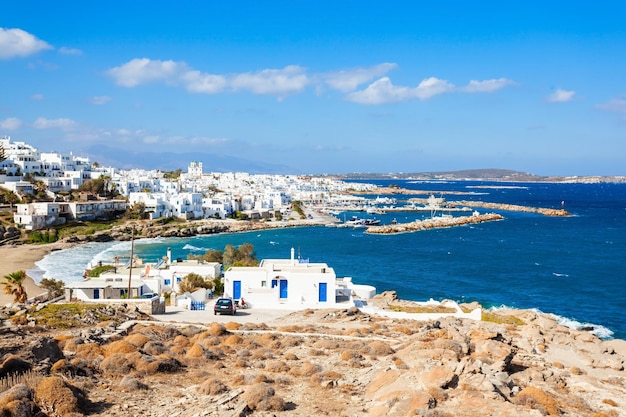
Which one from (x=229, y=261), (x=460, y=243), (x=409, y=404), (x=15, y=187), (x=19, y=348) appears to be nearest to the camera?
(x=409, y=404)

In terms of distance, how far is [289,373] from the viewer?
15.5 metres

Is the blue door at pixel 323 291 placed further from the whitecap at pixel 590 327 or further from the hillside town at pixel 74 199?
the hillside town at pixel 74 199

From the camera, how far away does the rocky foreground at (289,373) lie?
11695 millimetres

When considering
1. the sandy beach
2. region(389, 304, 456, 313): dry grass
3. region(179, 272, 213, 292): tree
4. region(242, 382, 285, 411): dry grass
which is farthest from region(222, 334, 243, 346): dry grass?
the sandy beach

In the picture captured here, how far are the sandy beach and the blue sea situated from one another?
152 centimetres

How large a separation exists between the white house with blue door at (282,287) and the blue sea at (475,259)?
15932mm

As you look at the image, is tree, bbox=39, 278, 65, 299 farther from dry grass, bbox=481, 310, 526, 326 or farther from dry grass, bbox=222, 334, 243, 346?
dry grass, bbox=481, 310, 526, 326

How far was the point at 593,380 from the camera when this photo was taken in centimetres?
1741

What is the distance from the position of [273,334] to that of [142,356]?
6066mm

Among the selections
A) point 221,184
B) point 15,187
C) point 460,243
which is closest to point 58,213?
point 15,187

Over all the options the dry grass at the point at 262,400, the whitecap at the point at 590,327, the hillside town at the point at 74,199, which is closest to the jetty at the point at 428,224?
the hillside town at the point at 74,199

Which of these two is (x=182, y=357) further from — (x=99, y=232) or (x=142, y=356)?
(x=99, y=232)

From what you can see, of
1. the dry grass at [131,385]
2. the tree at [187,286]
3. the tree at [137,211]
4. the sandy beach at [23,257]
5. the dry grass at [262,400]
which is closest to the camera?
the dry grass at [262,400]

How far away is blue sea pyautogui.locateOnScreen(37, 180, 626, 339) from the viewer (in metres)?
44.3
